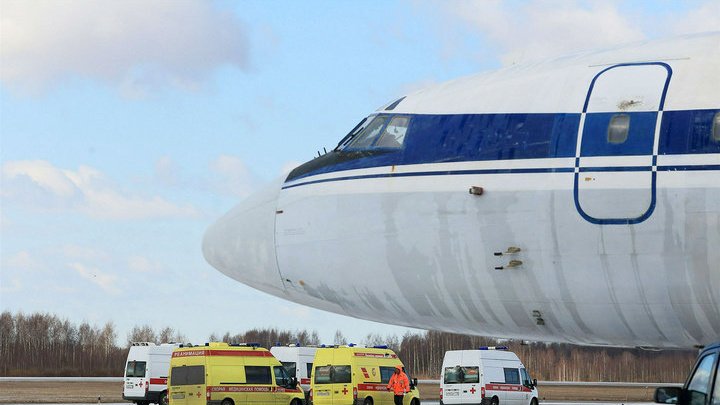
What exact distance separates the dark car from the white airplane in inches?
26.3

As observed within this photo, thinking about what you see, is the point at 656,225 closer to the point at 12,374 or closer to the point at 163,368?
the point at 163,368

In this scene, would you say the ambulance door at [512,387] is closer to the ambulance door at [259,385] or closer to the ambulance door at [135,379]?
the ambulance door at [259,385]

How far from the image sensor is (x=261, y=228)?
1558cm

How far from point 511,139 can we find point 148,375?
32.4m

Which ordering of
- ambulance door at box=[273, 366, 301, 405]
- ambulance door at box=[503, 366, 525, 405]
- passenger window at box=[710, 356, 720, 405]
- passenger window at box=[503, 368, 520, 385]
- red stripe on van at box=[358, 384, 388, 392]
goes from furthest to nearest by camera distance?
passenger window at box=[503, 368, 520, 385] → ambulance door at box=[503, 366, 525, 405] → red stripe on van at box=[358, 384, 388, 392] → ambulance door at box=[273, 366, 301, 405] → passenger window at box=[710, 356, 720, 405]

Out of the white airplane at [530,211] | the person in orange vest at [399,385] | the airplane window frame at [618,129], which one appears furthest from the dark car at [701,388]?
the person in orange vest at [399,385]

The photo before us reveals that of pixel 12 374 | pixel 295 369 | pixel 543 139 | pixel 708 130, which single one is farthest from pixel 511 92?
pixel 12 374

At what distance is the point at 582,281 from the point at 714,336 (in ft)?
5.75

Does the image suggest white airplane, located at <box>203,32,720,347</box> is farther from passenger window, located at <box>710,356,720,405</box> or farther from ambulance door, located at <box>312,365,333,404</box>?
ambulance door, located at <box>312,365,333,404</box>

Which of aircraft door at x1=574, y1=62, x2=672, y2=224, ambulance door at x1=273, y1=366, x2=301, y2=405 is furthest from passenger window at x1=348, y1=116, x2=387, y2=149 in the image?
ambulance door at x1=273, y1=366, x2=301, y2=405

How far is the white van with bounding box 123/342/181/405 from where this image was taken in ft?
144

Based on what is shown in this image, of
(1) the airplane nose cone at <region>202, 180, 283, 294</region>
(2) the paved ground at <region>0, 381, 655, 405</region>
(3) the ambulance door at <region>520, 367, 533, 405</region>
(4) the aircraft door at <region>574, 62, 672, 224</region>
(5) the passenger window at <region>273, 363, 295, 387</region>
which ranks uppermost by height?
(4) the aircraft door at <region>574, 62, 672, 224</region>

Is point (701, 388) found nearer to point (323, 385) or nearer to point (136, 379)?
point (323, 385)

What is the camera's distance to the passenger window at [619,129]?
13.5 metres
